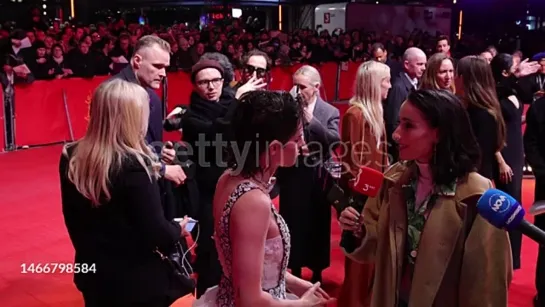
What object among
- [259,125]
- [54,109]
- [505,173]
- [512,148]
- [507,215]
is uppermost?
[259,125]

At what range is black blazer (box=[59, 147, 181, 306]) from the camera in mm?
2396

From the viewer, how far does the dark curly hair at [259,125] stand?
1952 mm

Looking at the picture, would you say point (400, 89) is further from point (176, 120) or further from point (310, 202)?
point (176, 120)

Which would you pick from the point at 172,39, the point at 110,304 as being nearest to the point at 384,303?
the point at 110,304

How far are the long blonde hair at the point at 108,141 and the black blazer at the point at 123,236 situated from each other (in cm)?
4

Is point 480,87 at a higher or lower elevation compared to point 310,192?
higher

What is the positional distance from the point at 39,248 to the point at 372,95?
2.93m

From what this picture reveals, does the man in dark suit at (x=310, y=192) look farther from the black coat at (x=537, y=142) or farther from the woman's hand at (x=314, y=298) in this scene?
the woman's hand at (x=314, y=298)

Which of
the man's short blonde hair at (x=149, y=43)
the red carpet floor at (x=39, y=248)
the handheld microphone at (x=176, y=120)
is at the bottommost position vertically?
the red carpet floor at (x=39, y=248)

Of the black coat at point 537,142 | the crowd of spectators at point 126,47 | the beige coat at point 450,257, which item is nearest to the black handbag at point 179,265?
the beige coat at point 450,257

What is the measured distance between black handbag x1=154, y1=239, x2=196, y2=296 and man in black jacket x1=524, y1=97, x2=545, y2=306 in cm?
215

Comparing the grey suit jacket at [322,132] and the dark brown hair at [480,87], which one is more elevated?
the dark brown hair at [480,87]

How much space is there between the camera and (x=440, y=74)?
4.74m

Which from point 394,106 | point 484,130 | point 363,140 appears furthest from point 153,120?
point 484,130
